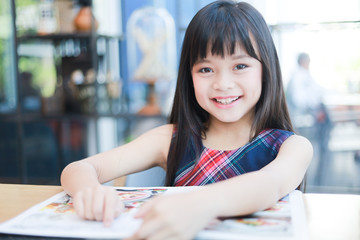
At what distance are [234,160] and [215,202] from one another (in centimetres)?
49

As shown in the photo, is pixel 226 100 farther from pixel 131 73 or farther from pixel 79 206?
pixel 131 73

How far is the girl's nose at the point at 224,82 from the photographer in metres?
1.00

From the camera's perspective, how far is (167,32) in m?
2.91

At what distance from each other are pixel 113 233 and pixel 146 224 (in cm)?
7

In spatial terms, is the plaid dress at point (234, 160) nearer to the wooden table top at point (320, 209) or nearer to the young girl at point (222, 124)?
the young girl at point (222, 124)

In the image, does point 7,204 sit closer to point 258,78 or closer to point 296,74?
point 258,78

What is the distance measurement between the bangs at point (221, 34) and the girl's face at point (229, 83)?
14 mm

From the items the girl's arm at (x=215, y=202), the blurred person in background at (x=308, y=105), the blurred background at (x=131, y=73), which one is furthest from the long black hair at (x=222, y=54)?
Answer: the blurred person in background at (x=308, y=105)

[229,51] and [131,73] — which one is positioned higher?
[229,51]

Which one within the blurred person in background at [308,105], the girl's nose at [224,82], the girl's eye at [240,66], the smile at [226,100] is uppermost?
the girl's eye at [240,66]

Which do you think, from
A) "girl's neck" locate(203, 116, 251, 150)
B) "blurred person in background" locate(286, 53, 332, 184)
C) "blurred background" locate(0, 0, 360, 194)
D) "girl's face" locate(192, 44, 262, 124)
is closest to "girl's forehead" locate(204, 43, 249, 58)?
"girl's face" locate(192, 44, 262, 124)

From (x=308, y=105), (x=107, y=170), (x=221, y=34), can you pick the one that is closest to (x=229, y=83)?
(x=221, y=34)

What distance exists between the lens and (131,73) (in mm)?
3041

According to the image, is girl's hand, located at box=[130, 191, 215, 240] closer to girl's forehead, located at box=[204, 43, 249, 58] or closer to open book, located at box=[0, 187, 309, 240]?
open book, located at box=[0, 187, 309, 240]
